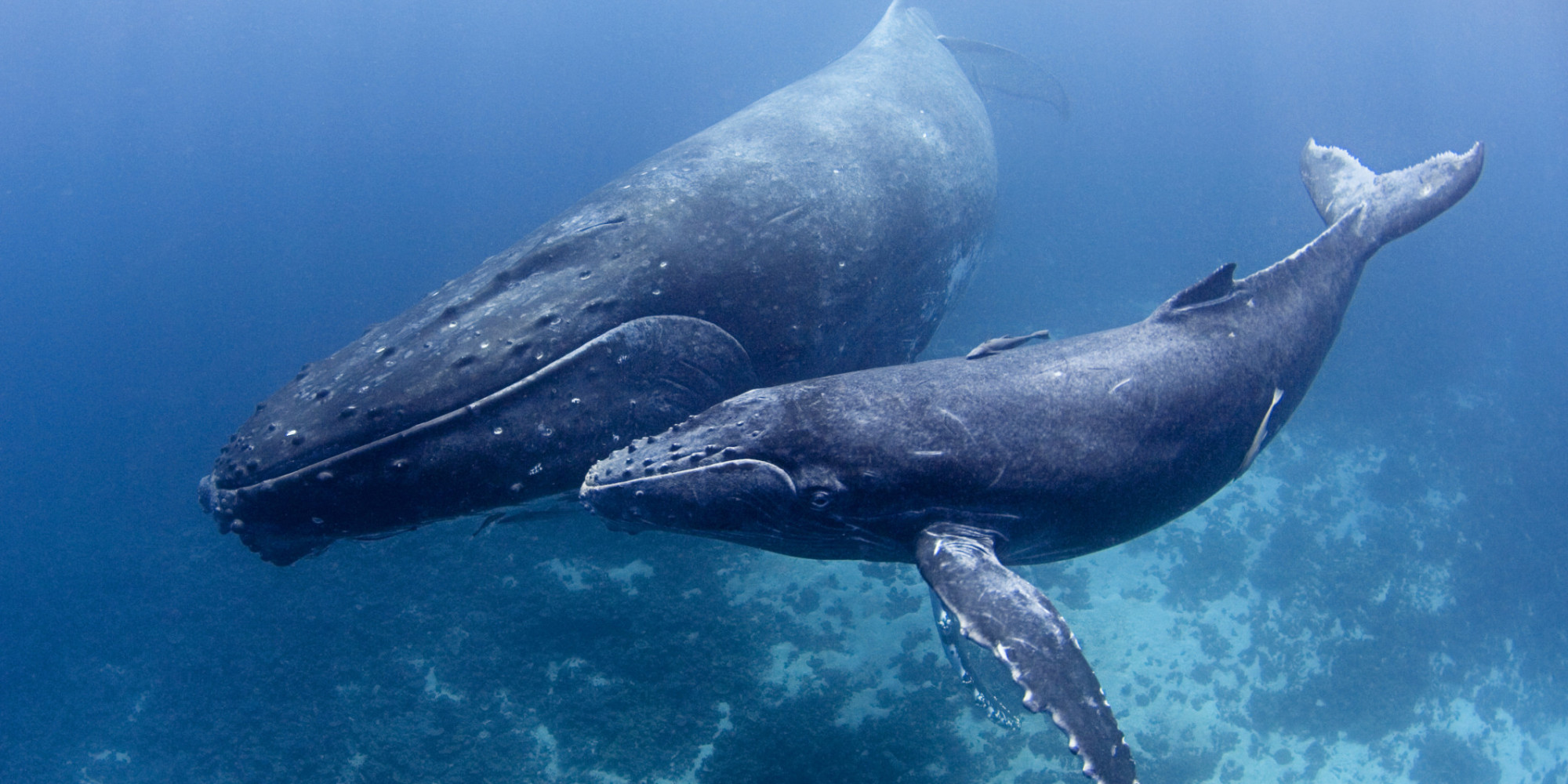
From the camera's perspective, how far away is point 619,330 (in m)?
5.68

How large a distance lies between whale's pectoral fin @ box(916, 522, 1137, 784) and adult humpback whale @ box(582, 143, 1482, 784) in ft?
0.04

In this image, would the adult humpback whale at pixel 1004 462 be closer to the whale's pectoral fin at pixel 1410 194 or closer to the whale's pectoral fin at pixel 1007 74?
the whale's pectoral fin at pixel 1410 194

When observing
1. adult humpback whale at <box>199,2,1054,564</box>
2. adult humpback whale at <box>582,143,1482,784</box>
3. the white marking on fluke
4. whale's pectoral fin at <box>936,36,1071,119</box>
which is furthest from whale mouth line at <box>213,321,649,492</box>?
whale's pectoral fin at <box>936,36,1071,119</box>

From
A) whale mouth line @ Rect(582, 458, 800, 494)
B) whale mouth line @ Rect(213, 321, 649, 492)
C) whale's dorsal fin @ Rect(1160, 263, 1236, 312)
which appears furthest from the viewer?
whale's dorsal fin @ Rect(1160, 263, 1236, 312)

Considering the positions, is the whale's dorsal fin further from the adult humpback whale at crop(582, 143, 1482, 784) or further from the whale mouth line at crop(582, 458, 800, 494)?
the whale mouth line at crop(582, 458, 800, 494)

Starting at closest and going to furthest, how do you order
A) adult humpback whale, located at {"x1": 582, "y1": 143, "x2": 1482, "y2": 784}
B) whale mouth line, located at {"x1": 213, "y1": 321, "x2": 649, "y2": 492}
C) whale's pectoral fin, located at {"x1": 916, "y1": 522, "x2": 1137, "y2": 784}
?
whale's pectoral fin, located at {"x1": 916, "y1": 522, "x2": 1137, "y2": 784}, whale mouth line, located at {"x1": 213, "y1": 321, "x2": 649, "y2": 492}, adult humpback whale, located at {"x1": 582, "y1": 143, "x2": 1482, "y2": 784}

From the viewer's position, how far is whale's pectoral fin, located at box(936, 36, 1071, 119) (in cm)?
2273

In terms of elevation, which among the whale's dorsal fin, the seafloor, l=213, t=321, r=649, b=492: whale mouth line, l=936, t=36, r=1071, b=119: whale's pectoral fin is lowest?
the seafloor

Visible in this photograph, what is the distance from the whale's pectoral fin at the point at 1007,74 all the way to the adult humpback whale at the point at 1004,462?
18.5m

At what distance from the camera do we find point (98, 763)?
47.8 ft

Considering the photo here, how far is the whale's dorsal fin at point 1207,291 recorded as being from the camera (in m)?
6.39

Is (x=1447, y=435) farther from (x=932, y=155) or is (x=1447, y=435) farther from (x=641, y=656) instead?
(x=641, y=656)

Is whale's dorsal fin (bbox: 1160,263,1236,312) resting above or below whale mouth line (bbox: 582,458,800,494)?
below

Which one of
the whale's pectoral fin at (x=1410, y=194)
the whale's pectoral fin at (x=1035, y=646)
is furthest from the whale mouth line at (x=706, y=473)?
the whale's pectoral fin at (x=1410, y=194)
